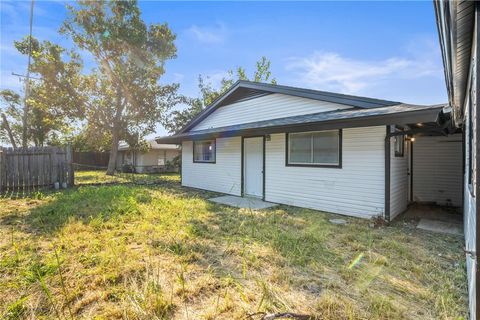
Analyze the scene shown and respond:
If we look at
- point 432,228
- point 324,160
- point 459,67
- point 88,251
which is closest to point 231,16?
point 324,160

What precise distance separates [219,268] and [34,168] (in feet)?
31.9

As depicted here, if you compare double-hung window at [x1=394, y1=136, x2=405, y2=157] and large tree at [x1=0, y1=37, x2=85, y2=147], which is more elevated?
large tree at [x1=0, y1=37, x2=85, y2=147]

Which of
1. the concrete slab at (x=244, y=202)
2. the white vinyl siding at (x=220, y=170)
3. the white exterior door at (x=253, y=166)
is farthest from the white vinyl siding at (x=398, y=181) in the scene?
the white vinyl siding at (x=220, y=170)

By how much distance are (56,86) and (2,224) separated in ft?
42.6

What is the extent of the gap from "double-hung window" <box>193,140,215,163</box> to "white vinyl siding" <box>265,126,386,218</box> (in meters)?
3.51

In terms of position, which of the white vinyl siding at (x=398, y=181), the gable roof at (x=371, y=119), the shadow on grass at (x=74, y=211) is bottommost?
the shadow on grass at (x=74, y=211)

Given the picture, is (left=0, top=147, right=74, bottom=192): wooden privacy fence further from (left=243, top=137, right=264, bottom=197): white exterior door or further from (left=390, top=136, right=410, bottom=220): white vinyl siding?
(left=390, top=136, right=410, bottom=220): white vinyl siding

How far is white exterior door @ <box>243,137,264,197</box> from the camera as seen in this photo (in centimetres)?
801

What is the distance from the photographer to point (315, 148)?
643cm

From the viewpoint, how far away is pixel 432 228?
16.1 feet

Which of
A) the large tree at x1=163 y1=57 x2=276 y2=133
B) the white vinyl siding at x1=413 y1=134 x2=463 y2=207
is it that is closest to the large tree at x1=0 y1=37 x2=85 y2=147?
the large tree at x1=163 y1=57 x2=276 y2=133

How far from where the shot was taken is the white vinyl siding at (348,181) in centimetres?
533

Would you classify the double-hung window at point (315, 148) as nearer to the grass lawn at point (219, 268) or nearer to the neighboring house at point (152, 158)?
the grass lawn at point (219, 268)

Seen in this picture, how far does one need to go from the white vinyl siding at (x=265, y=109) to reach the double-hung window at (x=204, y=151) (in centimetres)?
96
